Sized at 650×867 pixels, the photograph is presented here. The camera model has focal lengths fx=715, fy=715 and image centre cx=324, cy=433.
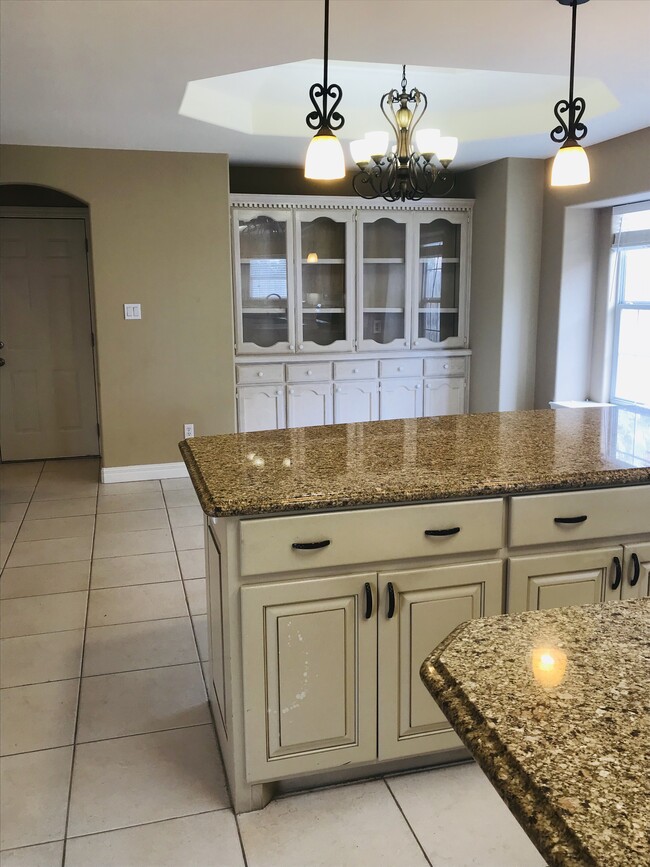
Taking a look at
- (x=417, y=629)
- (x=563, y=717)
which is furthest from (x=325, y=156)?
(x=563, y=717)

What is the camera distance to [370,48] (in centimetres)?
280

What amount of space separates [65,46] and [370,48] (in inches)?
47.5

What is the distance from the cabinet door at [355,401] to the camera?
18.0 feet

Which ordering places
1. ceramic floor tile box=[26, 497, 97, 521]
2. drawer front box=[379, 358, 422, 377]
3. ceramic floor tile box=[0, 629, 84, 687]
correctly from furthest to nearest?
drawer front box=[379, 358, 422, 377] < ceramic floor tile box=[26, 497, 97, 521] < ceramic floor tile box=[0, 629, 84, 687]

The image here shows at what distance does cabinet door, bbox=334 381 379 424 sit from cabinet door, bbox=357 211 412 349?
0.31 metres

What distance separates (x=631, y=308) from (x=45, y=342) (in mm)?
4481

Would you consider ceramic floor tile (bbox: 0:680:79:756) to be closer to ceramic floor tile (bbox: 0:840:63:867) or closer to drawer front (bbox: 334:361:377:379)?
ceramic floor tile (bbox: 0:840:63:867)

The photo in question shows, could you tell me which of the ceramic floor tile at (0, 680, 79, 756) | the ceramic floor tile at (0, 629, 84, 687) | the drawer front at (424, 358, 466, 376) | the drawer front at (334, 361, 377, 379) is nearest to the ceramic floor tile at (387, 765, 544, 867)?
the ceramic floor tile at (0, 680, 79, 756)

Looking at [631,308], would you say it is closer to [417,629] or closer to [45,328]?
[417,629]

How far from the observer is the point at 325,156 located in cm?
209

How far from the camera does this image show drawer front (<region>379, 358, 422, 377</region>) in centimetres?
555

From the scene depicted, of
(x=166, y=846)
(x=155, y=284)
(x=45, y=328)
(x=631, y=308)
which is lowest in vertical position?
(x=166, y=846)

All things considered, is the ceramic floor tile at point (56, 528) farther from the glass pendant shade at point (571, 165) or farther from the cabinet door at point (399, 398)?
the glass pendant shade at point (571, 165)

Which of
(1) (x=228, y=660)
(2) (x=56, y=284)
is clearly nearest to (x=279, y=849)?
(1) (x=228, y=660)
